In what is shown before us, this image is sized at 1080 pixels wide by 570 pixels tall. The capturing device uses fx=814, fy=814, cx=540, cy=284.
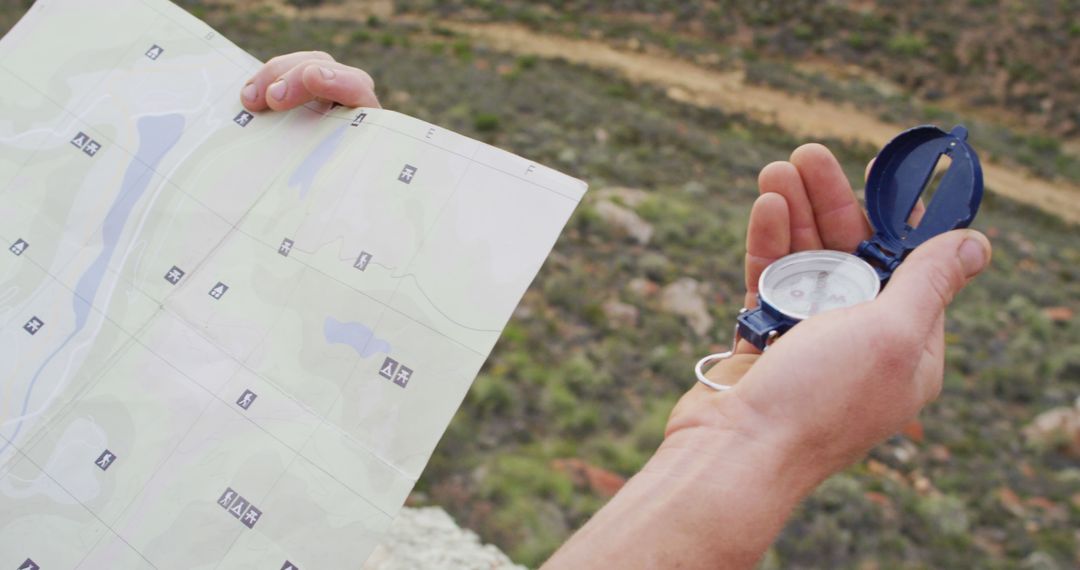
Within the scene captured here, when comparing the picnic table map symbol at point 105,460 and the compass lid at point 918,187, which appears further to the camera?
the compass lid at point 918,187

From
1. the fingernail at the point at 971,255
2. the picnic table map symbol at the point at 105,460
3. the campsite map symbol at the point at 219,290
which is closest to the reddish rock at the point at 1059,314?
the fingernail at the point at 971,255

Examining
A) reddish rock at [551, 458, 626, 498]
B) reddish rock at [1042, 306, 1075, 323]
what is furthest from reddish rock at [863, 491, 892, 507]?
reddish rock at [1042, 306, 1075, 323]

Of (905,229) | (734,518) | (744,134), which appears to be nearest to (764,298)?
(905,229)

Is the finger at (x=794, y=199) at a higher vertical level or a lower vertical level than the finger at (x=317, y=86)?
higher

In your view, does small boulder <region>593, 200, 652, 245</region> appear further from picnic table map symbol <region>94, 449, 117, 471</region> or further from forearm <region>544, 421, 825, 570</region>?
picnic table map symbol <region>94, 449, 117, 471</region>

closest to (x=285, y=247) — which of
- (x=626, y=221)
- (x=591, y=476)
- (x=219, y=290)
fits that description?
(x=219, y=290)

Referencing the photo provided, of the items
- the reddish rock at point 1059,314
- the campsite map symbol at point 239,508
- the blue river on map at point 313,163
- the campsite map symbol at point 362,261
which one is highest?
the reddish rock at point 1059,314

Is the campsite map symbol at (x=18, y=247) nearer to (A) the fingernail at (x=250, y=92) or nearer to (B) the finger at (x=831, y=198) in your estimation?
(A) the fingernail at (x=250, y=92)

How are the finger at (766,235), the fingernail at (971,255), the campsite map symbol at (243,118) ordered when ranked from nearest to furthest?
1. the fingernail at (971,255)
2. the campsite map symbol at (243,118)
3. the finger at (766,235)
